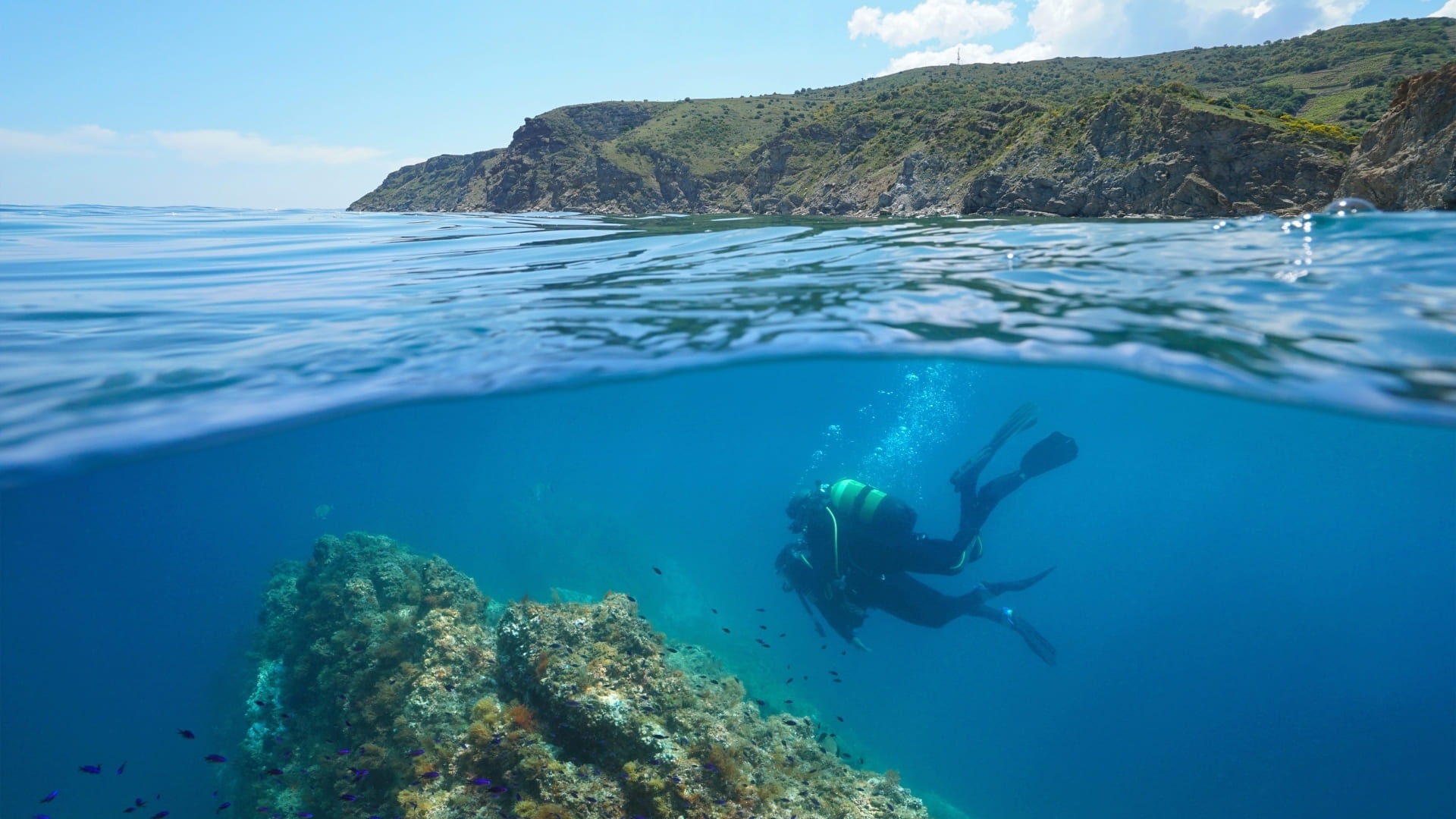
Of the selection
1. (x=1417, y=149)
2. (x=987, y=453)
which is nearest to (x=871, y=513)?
(x=987, y=453)

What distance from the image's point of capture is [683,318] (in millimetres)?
11398

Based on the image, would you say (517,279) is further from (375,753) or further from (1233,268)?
(1233,268)

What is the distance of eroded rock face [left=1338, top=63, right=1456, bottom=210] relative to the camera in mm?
17188

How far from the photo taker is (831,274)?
12633 millimetres

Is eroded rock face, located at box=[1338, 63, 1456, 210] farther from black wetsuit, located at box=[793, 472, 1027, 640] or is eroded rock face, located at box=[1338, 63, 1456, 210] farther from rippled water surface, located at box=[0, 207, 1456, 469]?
black wetsuit, located at box=[793, 472, 1027, 640]

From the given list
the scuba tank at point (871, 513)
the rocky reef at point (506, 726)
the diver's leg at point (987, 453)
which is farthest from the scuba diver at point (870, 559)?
the rocky reef at point (506, 726)

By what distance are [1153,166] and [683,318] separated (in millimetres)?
26915

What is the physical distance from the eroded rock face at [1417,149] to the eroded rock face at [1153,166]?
4929 millimetres

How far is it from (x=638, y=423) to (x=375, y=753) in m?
12.7

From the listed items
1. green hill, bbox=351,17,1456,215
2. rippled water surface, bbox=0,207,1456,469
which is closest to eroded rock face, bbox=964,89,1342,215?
green hill, bbox=351,17,1456,215

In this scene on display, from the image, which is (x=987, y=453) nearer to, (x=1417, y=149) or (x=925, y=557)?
(x=925, y=557)

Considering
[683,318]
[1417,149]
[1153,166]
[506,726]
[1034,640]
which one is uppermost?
[1153,166]

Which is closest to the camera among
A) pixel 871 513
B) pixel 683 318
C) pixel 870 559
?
pixel 683 318

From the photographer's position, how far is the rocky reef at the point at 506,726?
284 inches
